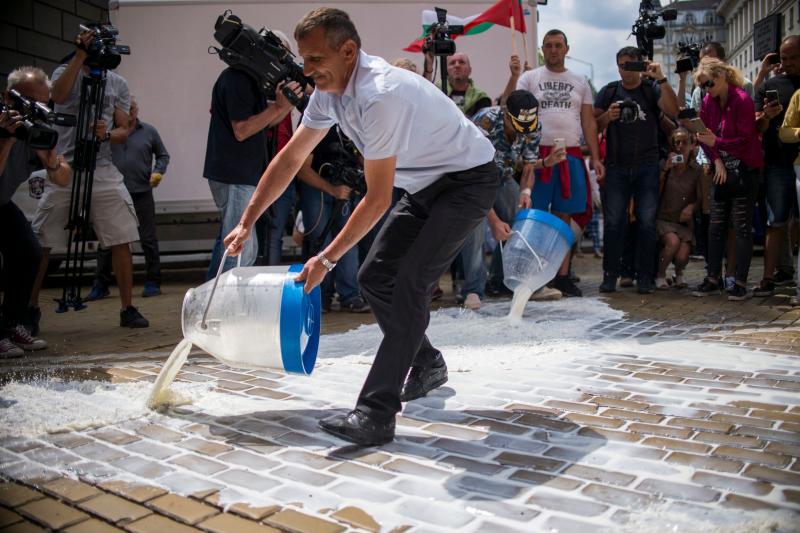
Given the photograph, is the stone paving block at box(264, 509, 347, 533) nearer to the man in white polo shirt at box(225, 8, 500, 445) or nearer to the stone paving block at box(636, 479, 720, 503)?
the man in white polo shirt at box(225, 8, 500, 445)

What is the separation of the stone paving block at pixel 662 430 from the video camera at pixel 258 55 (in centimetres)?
326

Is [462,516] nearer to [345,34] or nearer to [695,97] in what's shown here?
[345,34]

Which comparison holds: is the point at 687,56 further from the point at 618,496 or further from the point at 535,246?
the point at 618,496

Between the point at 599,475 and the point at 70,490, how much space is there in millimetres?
1827

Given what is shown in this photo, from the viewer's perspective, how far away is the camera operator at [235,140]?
544 centimetres

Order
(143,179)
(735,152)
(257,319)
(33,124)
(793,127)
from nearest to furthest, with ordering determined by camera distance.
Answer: (257,319)
(33,124)
(793,127)
(735,152)
(143,179)

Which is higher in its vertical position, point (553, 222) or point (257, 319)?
point (553, 222)

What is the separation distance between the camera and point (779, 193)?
6617mm

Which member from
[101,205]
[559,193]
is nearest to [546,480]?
[101,205]

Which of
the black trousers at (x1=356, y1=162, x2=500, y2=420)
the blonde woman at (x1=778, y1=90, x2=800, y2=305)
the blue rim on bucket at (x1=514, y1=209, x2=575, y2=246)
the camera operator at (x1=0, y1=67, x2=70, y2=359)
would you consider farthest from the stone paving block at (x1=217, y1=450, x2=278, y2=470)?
the blonde woman at (x1=778, y1=90, x2=800, y2=305)

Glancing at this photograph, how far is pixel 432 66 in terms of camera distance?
7.10 metres

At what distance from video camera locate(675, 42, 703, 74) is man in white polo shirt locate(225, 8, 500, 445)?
4973 mm

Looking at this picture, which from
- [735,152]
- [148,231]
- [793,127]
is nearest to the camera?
[793,127]

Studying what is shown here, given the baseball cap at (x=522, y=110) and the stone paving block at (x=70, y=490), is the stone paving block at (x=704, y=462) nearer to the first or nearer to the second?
the stone paving block at (x=70, y=490)
